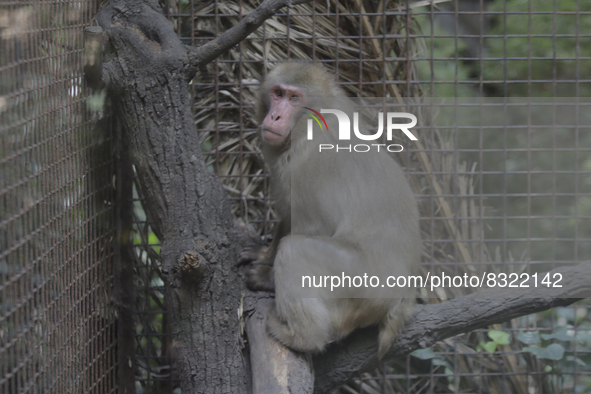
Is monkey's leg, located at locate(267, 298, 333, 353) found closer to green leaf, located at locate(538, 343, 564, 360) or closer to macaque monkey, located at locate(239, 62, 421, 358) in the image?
macaque monkey, located at locate(239, 62, 421, 358)

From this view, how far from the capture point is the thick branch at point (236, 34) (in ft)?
10.6

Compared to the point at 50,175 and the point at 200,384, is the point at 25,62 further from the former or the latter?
the point at 200,384

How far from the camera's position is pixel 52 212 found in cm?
272

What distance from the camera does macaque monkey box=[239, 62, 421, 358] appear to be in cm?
322

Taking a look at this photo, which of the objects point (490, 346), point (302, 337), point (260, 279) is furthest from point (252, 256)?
point (490, 346)

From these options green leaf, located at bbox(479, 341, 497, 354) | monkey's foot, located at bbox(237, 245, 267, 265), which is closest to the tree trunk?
monkey's foot, located at bbox(237, 245, 267, 265)

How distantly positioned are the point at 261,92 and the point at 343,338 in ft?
5.61

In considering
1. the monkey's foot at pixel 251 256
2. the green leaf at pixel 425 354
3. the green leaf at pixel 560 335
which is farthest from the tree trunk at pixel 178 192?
the green leaf at pixel 560 335

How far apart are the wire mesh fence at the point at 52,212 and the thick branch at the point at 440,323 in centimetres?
144

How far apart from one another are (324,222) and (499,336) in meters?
1.90

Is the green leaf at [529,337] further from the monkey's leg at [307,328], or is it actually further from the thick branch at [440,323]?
the monkey's leg at [307,328]

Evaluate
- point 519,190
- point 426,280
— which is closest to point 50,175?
point 426,280

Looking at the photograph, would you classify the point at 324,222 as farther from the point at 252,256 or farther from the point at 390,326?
the point at 390,326

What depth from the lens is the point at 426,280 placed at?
460 cm
